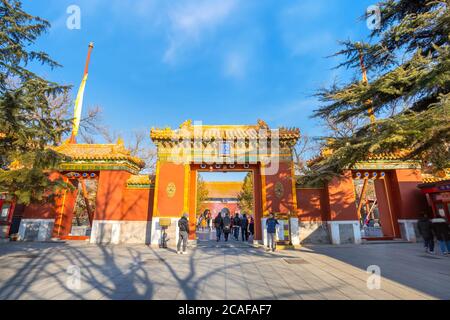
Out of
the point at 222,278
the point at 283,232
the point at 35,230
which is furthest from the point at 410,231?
the point at 35,230

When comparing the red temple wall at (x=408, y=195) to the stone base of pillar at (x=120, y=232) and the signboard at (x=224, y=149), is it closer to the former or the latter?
the signboard at (x=224, y=149)

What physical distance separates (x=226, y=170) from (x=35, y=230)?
34.9ft

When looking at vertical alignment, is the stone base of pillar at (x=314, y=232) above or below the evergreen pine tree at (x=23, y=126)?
below

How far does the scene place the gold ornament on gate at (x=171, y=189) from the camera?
11549mm

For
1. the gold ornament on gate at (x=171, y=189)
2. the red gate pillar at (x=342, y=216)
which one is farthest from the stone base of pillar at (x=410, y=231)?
the gold ornament on gate at (x=171, y=189)

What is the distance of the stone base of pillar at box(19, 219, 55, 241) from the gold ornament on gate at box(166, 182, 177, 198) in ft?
22.3

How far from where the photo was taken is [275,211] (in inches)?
438

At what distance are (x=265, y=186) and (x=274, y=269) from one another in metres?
5.71

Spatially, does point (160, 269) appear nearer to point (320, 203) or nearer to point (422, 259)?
point (422, 259)

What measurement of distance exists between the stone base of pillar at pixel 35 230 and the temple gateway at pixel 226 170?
0.04m

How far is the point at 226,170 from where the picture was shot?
1246 cm
